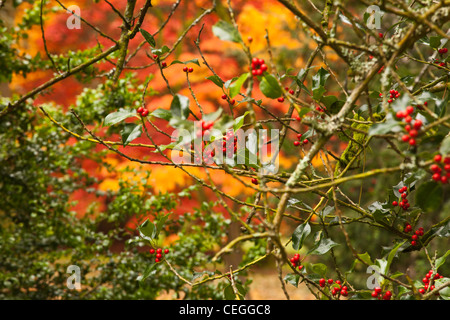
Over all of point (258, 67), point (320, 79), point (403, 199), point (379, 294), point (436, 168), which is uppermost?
point (320, 79)

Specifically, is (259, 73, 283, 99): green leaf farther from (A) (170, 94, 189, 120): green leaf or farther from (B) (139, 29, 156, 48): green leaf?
(B) (139, 29, 156, 48): green leaf

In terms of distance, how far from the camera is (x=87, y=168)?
14.5ft

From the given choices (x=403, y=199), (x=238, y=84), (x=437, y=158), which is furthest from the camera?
(x=403, y=199)

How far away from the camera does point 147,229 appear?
864 mm

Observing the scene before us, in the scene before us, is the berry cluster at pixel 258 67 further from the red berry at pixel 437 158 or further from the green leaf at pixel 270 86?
the red berry at pixel 437 158

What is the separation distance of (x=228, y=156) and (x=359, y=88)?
29 centimetres

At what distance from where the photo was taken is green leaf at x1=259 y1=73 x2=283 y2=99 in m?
0.63

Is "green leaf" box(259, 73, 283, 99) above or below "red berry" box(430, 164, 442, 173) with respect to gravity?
above

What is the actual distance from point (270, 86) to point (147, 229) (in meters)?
0.41

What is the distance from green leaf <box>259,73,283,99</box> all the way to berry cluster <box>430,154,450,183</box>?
239 mm

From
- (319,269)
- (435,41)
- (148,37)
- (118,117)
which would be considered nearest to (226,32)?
(118,117)

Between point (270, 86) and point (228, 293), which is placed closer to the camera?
point (270, 86)

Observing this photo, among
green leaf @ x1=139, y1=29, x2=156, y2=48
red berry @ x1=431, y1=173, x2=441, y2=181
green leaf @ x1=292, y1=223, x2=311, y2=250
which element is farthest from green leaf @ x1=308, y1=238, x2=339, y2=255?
green leaf @ x1=139, y1=29, x2=156, y2=48

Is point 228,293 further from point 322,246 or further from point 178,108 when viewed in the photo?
point 178,108
